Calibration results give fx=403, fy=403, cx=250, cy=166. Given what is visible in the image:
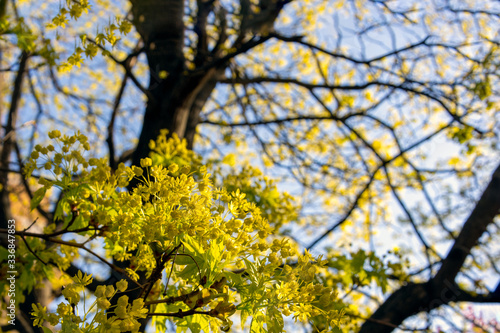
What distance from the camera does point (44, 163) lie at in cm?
148

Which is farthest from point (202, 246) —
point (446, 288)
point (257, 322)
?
point (446, 288)

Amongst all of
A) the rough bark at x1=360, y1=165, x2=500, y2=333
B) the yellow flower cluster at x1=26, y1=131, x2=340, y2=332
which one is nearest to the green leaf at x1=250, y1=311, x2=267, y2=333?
the yellow flower cluster at x1=26, y1=131, x2=340, y2=332

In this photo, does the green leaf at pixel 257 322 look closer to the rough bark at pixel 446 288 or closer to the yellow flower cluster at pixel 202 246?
the yellow flower cluster at pixel 202 246

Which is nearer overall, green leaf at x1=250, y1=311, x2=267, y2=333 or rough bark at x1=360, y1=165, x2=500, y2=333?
green leaf at x1=250, y1=311, x2=267, y2=333

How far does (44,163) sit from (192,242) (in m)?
0.65

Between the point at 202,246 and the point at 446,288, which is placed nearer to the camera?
the point at 202,246

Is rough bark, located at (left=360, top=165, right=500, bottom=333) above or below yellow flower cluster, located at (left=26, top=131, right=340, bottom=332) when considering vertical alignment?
above

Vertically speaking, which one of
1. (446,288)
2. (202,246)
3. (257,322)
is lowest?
(257,322)

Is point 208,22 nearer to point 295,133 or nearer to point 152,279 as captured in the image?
point 295,133

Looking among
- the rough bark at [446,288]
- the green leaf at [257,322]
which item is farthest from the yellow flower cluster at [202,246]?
the rough bark at [446,288]

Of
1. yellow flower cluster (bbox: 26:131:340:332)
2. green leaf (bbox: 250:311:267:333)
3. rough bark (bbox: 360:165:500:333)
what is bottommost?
green leaf (bbox: 250:311:267:333)

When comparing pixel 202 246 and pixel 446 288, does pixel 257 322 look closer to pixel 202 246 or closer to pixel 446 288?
pixel 202 246

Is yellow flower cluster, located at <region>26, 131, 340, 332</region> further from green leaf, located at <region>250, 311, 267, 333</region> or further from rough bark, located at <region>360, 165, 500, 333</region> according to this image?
rough bark, located at <region>360, 165, 500, 333</region>

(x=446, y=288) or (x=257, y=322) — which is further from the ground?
(x=446, y=288)
